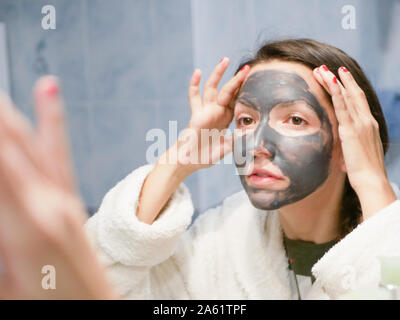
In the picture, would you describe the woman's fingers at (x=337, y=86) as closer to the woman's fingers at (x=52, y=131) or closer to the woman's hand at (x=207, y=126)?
the woman's hand at (x=207, y=126)

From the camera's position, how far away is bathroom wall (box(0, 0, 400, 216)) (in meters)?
0.91

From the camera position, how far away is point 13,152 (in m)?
0.24

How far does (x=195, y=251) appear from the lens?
2.63 ft

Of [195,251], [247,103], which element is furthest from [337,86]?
[195,251]

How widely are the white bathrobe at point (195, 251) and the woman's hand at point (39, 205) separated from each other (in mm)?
419

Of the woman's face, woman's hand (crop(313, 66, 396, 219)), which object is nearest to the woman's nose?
the woman's face

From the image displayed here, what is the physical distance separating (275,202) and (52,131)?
0.47 metres

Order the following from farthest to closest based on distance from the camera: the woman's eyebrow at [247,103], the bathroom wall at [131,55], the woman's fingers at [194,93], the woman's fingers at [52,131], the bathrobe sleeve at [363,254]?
1. the bathroom wall at [131,55]
2. the woman's fingers at [194,93]
3. the woman's eyebrow at [247,103]
4. the bathrobe sleeve at [363,254]
5. the woman's fingers at [52,131]

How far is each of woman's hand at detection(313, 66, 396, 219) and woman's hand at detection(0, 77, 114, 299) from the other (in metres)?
0.48

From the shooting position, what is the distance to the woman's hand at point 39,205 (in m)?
0.24

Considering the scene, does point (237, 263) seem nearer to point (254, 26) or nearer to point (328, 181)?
point (328, 181)

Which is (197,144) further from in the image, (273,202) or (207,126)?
(273,202)

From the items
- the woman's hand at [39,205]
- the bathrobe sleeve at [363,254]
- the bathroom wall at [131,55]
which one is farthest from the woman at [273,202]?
the woman's hand at [39,205]

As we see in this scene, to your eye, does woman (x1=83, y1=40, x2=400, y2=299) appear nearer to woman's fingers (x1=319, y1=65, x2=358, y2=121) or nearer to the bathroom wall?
woman's fingers (x1=319, y1=65, x2=358, y2=121)
